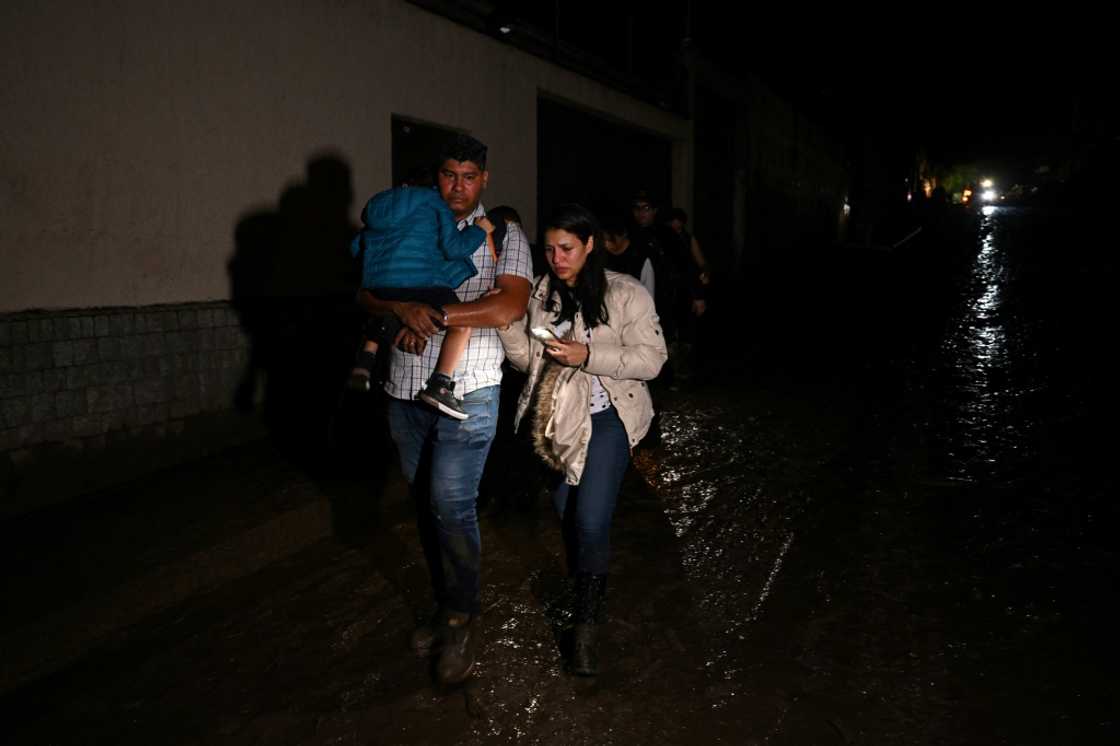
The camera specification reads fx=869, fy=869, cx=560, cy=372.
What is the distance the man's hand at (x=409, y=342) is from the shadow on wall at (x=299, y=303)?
129 inches

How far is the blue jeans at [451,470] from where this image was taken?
10.7 ft

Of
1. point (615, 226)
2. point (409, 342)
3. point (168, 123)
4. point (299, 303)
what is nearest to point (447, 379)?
point (409, 342)

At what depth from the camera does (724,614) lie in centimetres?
406

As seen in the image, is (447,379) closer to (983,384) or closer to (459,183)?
(459,183)

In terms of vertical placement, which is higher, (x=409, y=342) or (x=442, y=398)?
(x=409, y=342)

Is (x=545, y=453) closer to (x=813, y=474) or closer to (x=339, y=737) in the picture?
(x=339, y=737)

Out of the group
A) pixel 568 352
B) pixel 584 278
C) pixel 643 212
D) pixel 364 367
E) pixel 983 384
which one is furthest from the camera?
pixel 983 384

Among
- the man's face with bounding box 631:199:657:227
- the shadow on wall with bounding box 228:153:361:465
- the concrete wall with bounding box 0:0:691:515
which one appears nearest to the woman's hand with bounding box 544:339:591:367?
the shadow on wall with bounding box 228:153:361:465

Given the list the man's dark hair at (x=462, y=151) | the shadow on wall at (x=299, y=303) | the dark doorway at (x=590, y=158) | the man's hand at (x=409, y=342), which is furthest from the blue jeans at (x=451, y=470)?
the dark doorway at (x=590, y=158)

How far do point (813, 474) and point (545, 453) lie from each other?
331 centimetres

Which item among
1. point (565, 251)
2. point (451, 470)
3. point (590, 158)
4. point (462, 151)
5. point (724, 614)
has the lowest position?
point (724, 614)

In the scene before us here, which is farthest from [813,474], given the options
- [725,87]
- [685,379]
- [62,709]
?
[725,87]

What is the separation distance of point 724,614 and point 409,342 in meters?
2.03

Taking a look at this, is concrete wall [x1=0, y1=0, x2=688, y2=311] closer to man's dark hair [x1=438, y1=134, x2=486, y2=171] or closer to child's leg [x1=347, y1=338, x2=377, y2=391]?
child's leg [x1=347, y1=338, x2=377, y2=391]
